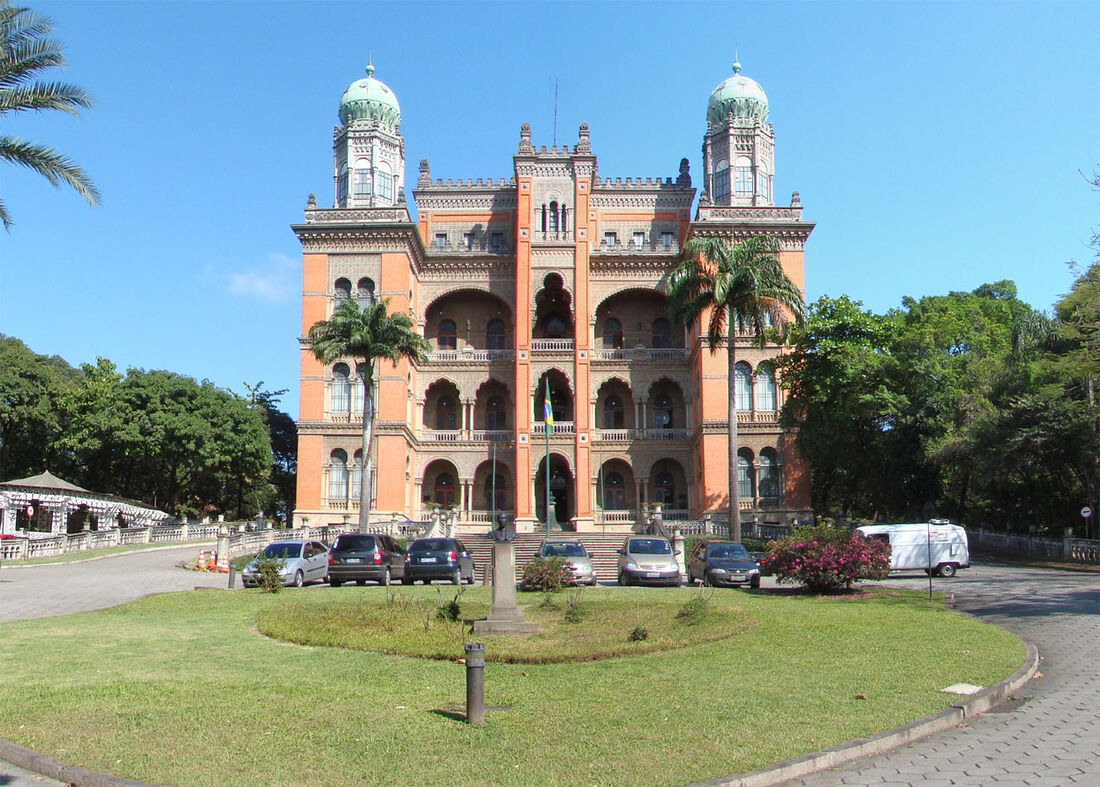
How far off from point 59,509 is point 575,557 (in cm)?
2988

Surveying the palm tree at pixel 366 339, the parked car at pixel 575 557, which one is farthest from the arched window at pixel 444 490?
the parked car at pixel 575 557

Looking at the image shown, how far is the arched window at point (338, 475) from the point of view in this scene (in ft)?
153

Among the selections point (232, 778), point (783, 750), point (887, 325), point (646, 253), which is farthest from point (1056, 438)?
point (232, 778)

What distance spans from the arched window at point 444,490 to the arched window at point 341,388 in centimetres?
741

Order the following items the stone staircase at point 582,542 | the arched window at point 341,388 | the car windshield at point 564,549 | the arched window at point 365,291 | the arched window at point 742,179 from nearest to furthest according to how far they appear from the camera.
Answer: the car windshield at point 564,549, the stone staircase at point 582,542, the arched window at point 341,388, the arched window at point 365,291, the arched window at point 742,179

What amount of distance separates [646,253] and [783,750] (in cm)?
4533

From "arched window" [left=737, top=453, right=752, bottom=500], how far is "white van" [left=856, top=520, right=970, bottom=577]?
18364mm

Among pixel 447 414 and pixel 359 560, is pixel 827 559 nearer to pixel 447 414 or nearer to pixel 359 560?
pixel 359 560

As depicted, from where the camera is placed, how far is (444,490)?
170ft

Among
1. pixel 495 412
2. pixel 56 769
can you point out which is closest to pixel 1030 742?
pixel 56 769

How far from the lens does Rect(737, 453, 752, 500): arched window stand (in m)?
46.8

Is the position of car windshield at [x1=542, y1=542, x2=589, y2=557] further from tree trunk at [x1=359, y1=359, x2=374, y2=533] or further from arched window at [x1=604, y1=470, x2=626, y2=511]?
arched window at [x1=604, y1=470, x2=626, y2=511]

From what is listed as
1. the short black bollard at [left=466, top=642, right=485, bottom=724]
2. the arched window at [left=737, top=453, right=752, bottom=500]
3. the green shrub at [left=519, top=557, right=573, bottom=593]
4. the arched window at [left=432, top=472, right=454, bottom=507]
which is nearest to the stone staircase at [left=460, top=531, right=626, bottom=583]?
the arched window at [left=737, top=453, right=752, bottom=500]

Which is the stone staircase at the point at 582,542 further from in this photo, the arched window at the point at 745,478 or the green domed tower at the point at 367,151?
the green domed tower at the point at 367,151
